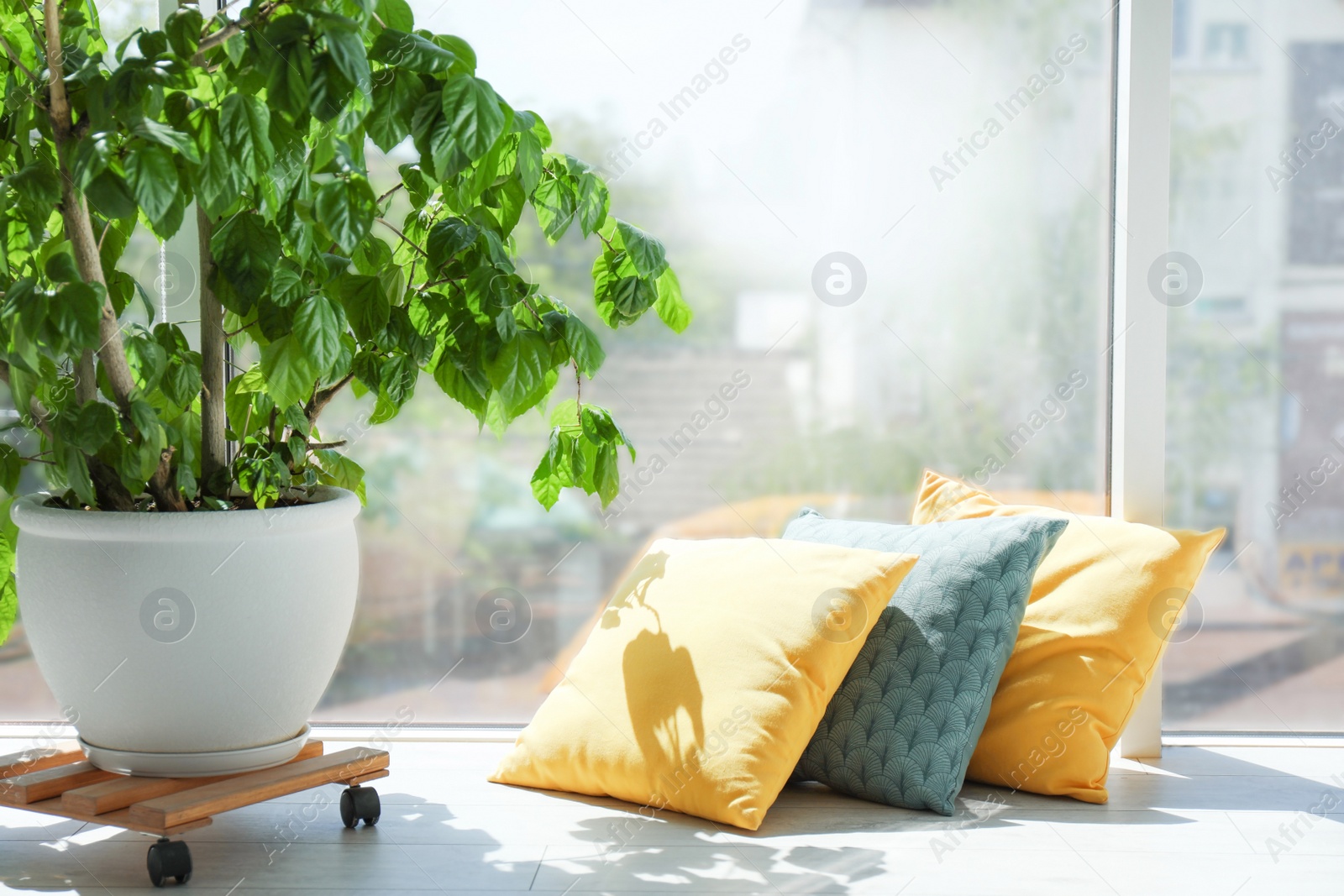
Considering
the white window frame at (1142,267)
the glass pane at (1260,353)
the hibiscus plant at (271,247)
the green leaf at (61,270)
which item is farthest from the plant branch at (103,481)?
the glass pane at (1260,353)

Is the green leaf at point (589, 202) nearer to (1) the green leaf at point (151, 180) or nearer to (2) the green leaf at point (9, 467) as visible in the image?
(1) the green leaf at point (151, 180)

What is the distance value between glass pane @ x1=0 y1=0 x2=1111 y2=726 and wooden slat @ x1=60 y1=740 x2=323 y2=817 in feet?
2.01

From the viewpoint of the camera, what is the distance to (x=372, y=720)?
196 cm

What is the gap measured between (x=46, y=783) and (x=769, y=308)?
1249 mm

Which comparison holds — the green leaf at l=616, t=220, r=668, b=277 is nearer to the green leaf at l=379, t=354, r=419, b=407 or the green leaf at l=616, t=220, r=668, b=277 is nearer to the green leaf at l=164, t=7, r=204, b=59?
the green leaf at l=379, t=354, r=419, b=407

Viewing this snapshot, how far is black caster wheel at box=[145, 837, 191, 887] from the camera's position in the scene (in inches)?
50.3

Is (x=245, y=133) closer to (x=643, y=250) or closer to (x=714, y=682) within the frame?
(x=643, y=250)

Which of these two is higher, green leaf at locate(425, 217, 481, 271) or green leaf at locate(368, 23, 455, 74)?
green leaf at locate(368, 23, 455, 74)

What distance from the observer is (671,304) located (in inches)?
59.1

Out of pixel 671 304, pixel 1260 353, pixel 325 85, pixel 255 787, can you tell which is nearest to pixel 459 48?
pixel 325 85

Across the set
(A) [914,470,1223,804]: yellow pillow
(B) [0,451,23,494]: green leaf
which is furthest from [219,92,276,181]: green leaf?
(A) [914,470,1223,804]: yellow pillow

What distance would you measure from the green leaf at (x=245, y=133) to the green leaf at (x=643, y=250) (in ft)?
1.44

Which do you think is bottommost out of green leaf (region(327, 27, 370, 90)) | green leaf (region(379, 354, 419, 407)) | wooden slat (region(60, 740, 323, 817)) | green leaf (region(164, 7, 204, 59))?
wooden slat (region(60, 740, 323, 817))

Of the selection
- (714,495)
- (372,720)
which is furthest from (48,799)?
(714,495)
